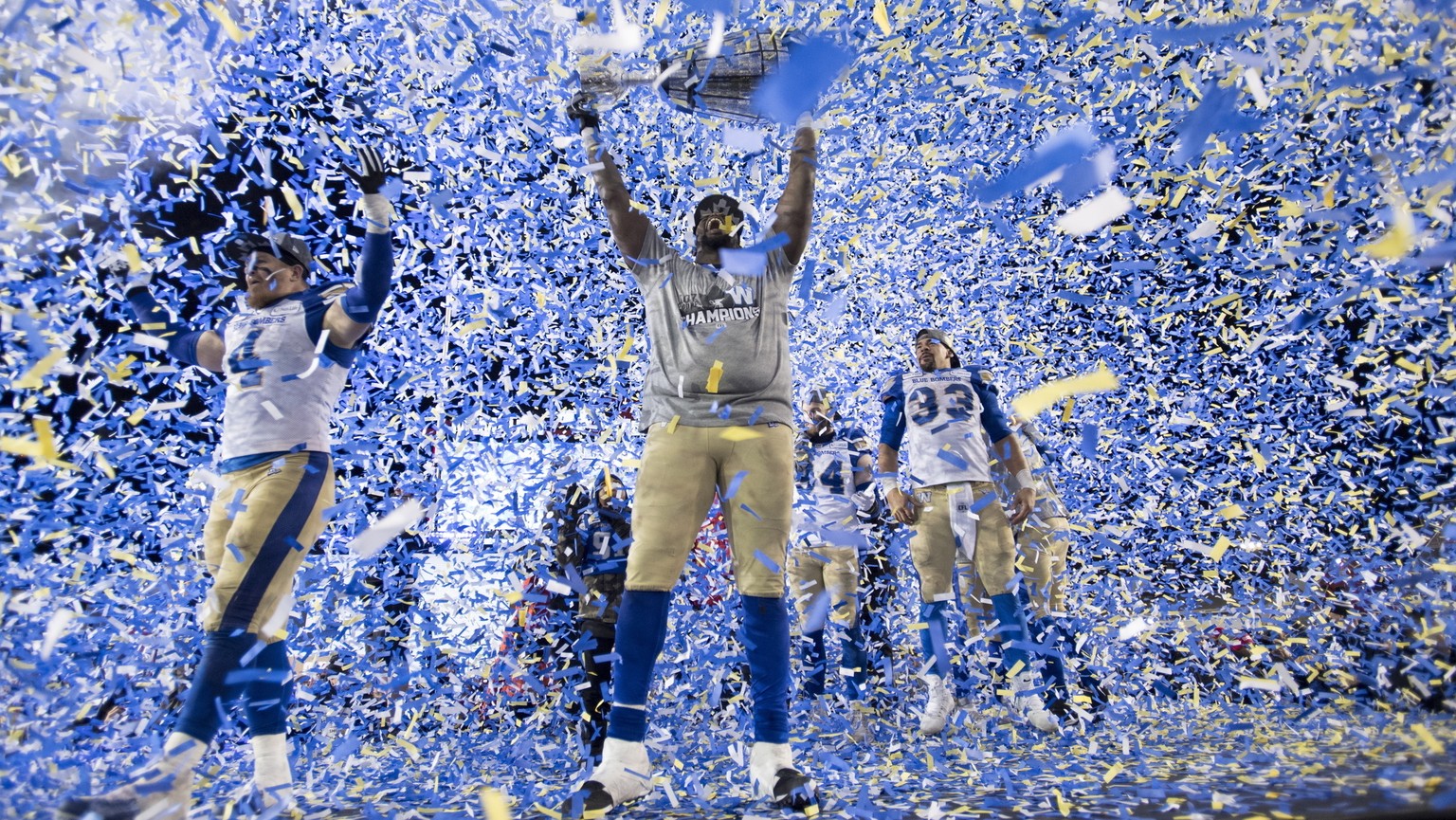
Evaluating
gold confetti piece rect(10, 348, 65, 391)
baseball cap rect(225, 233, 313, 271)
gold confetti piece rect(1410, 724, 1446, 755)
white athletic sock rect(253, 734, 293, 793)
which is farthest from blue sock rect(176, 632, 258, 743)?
gold confetti piece rect(1410, 724, 1446, 755)

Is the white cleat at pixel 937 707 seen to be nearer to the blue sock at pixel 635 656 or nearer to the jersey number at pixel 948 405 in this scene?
the jersey number at pixel 948 405

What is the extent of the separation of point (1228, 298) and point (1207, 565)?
6.92 ft

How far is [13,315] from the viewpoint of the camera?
311cm

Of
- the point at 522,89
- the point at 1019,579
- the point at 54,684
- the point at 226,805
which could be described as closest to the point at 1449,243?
the point at 1019,579

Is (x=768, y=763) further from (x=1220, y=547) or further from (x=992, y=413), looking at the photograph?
(x=1220, y=547)

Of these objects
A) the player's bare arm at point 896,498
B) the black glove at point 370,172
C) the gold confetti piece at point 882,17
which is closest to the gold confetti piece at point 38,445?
the black glove at point 370,172

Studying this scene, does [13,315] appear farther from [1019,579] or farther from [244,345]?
[1019,579]

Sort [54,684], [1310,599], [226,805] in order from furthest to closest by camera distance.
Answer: [1310,599]
[54,684]
[226,805]

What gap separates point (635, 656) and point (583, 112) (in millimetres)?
1611

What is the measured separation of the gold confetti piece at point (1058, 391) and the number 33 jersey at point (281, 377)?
4067 millimetres

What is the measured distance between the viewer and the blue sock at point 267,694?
2387mm

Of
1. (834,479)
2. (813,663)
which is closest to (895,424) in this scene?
(834,479)

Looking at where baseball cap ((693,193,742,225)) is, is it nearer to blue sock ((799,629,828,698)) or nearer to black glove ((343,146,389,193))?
black glove ((343,146,389,193))

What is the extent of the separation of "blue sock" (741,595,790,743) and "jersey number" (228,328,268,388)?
171 centimetres
